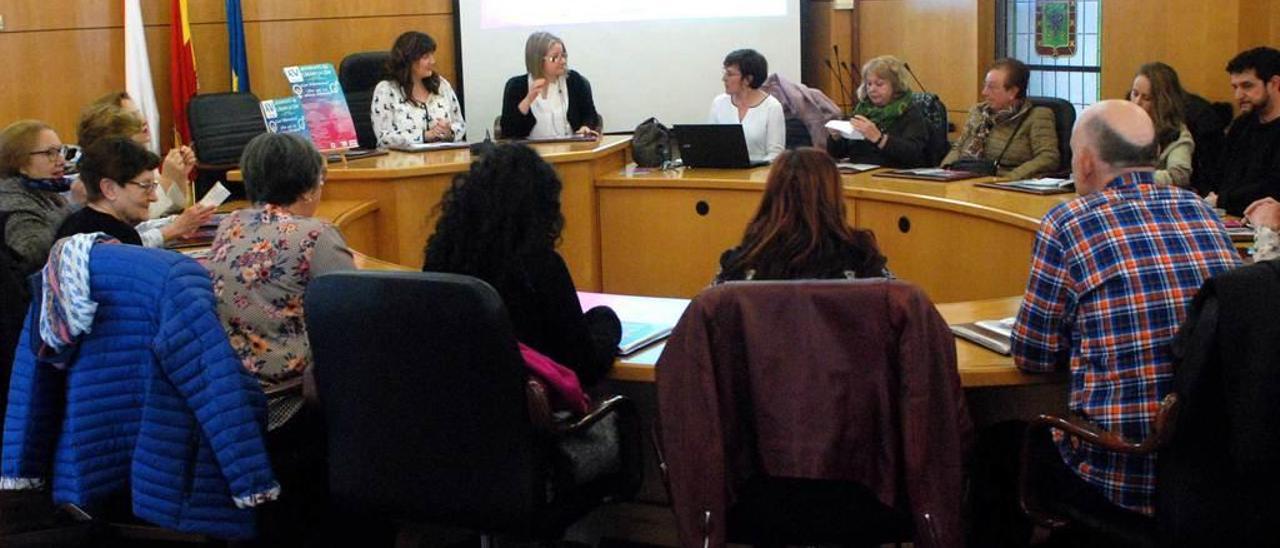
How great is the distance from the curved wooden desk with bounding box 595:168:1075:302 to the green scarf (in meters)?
0.46

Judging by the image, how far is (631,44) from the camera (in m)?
8.27

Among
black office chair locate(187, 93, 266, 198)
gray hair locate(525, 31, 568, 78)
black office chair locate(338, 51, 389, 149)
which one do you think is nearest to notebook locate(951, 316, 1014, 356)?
gray hair locate(525, 31, 568, 78)

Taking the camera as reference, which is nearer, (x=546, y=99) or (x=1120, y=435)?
(x=1120, y=435)

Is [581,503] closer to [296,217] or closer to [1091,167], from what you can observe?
[296,217]

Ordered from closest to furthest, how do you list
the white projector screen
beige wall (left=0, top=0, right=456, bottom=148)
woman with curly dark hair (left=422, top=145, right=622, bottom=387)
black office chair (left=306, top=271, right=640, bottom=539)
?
1. black office chair (left=306, top=271, right=640, bottom=539)
2. woman with curly dark hair (left=422, top=145, right=622, bottom=387)
3. beige wall (left=0, top=0, right=456, bottom=148)
4. the white projector screen

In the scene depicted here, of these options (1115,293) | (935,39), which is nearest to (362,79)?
(935,39)

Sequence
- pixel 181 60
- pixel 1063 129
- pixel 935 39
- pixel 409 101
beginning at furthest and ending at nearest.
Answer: pixel 935 39 → pixel 181 60 → pixel 409 101 → pixel 1063 129

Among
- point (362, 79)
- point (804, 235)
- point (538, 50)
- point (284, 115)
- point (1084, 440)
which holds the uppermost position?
point (538, 50)

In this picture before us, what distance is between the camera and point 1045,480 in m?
2.79

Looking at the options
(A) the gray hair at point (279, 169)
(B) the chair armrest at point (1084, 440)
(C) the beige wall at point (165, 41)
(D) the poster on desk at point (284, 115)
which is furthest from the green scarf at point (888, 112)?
(B) the chair armrest at point (1084, 440)

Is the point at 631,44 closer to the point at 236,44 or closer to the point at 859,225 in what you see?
the point at 236,44

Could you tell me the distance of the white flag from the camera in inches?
283

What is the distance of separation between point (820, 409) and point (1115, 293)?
0.60m

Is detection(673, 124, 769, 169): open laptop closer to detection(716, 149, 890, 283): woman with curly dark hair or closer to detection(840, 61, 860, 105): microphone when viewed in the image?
detection(840, 61, 860, 105): microphone
